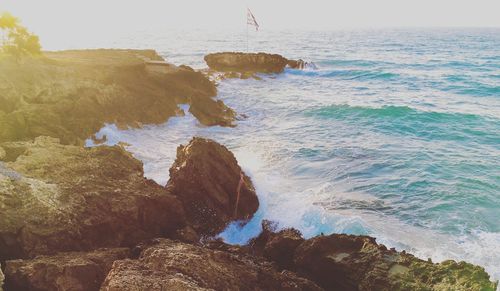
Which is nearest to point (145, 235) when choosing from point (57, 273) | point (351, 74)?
point (57, 273)

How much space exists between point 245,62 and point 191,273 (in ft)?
170

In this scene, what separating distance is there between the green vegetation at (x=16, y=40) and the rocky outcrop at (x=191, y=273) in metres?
23.6

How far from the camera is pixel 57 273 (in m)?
8.85

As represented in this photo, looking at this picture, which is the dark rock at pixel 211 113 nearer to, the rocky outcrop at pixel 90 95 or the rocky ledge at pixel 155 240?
the rocky outcrop at pixel 90 95

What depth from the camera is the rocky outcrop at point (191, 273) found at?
25.3ft

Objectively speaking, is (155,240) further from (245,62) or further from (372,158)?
(245,62)

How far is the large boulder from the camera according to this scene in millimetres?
10750

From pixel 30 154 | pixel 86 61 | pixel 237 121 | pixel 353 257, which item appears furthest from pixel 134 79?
pixel 353 257

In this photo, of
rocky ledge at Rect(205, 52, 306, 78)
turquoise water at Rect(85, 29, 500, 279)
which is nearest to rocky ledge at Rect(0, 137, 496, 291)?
turquoise water at Rect(85, 29, 500, 279)

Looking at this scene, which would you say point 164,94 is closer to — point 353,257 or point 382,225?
point 382,225

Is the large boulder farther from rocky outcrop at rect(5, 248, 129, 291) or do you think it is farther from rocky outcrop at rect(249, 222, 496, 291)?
rocky outcrop at rect(249, 222, 496, 291)

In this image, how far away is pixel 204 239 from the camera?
1473 centimetres

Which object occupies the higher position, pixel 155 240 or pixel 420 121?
pixel 155 240

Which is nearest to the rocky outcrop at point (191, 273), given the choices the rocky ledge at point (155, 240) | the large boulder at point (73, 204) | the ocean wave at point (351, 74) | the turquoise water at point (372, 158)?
the rocky ledge at point (155, 240)
